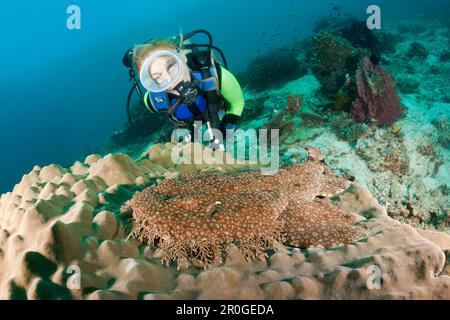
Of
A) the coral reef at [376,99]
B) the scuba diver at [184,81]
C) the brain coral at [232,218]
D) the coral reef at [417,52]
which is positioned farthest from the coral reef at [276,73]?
the brain coral at [232,218]

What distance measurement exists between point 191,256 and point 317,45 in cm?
1076

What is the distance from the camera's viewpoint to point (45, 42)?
10662 cm

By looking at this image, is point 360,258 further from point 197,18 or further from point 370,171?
point 197,18

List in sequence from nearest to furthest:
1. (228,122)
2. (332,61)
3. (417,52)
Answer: (228,122), (332,61), (417,52)

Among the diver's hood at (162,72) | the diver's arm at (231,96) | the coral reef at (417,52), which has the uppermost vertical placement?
the coral reef at (417,52)

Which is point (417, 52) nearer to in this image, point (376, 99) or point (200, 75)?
point (376, 99)

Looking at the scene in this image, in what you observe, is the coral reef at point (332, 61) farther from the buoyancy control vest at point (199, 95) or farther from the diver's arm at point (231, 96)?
the buoyancy control vest at point (199, 95)

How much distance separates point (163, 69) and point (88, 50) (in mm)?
97854

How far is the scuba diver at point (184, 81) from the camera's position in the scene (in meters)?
4.72

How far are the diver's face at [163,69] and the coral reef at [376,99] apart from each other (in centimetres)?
528

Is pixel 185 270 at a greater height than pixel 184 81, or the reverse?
pixel 184 81

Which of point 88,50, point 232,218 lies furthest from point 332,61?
point 88,50

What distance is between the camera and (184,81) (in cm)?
495

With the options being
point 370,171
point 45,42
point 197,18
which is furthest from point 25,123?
point 45,42
